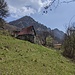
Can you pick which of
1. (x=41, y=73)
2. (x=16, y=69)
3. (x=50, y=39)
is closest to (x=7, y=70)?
(x=16, y=69)

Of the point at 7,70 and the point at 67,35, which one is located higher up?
the point at 67,35

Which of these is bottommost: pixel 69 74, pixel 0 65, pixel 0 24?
pixel 69 74

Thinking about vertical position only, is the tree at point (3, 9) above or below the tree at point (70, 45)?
above

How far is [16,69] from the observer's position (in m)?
11.9

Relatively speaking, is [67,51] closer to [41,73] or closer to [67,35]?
[67,35]

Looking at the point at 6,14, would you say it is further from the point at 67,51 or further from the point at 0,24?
the point at 67,51

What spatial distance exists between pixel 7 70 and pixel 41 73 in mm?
2298

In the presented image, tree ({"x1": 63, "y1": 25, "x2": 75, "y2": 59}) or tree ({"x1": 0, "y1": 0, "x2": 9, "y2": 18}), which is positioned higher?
tree ({"x1": 0, "y1": 0, "x2": 9, "y2": 18})

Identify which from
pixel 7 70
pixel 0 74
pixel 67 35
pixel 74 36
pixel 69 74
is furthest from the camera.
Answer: pixel 67 35

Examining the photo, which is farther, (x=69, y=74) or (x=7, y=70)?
(x=69, y=74)

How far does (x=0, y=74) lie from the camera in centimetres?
1033

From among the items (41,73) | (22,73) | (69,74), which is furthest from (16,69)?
(69,74)

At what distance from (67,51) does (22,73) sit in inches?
1009

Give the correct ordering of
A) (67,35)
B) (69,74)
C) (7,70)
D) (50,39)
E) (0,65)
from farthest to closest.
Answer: (50,39) < (67,35) < (69,74) < (0,65) < (7,70)
